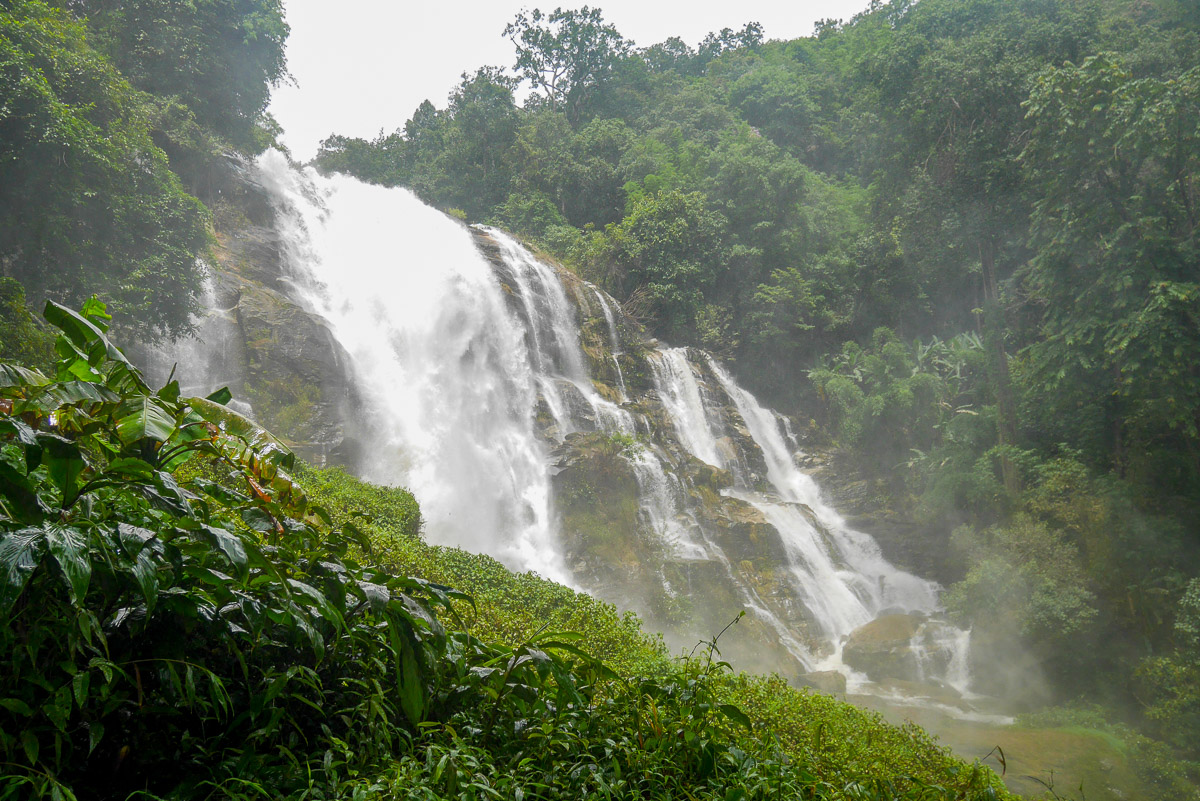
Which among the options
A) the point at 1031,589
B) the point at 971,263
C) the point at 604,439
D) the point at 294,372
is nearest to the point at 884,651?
the point at 1031,589

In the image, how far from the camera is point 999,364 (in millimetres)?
14727

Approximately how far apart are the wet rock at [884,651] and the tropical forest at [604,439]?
0.08 meters

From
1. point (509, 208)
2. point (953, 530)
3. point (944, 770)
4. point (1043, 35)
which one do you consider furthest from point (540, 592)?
point (509, 208)

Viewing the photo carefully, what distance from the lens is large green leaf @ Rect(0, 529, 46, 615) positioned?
116 cm

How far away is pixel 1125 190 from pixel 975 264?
6.91m

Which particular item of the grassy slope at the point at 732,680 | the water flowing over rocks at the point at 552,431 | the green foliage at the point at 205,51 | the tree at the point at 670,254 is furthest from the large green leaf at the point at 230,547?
the tree at the point at 670,254

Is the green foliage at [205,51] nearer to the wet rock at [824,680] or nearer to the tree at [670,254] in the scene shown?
the tree at [670,254]

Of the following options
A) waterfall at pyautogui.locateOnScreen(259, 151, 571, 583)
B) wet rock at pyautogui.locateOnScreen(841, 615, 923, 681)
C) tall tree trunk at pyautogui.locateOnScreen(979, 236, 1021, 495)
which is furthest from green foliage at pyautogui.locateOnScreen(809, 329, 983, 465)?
waterfall at pyautogui.locateOnScreen(259, 151, 571, 583)

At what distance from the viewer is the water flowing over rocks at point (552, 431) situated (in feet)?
38.6

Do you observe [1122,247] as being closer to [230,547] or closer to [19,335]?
[230,547]

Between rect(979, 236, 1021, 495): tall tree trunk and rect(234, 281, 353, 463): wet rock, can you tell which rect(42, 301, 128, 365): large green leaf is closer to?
rect(234, 281, 353, 463): wet rock

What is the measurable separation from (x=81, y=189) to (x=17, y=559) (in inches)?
452

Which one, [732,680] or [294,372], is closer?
[732,680]

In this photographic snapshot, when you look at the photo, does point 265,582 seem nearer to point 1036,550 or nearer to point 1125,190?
point 1036,550
